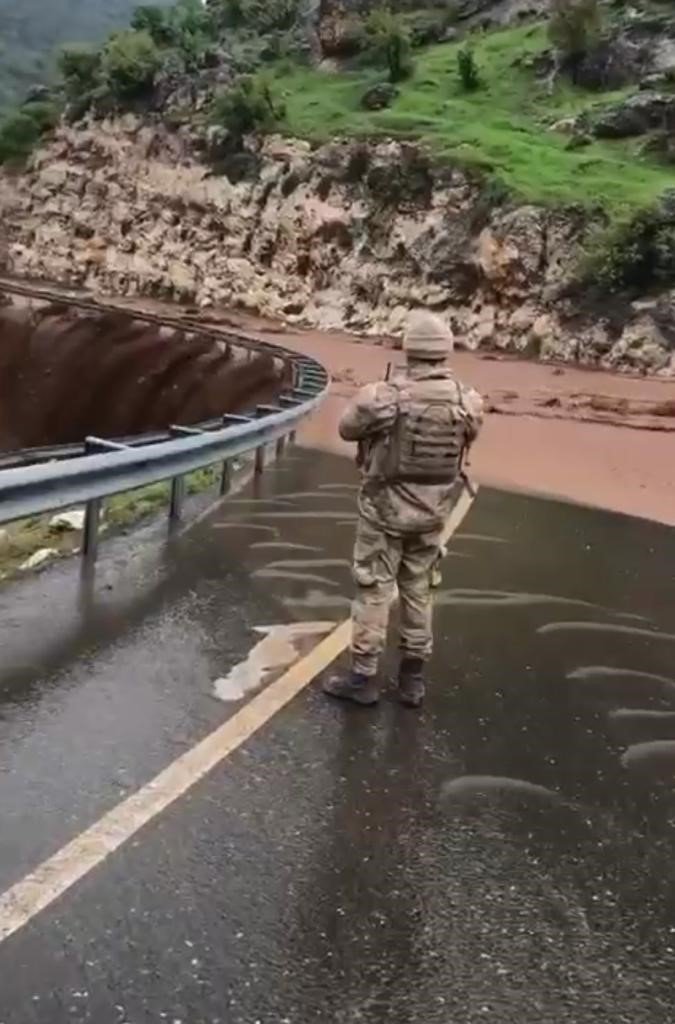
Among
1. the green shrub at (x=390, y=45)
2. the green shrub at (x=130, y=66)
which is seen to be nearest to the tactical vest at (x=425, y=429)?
the green shrub at (x=390, y=45)

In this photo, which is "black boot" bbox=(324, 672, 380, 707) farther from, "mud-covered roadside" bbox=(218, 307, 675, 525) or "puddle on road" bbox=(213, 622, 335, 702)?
"mud-covered roadside" bbox=(218, 307, 675, 525)

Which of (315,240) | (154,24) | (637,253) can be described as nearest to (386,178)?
(315,240)

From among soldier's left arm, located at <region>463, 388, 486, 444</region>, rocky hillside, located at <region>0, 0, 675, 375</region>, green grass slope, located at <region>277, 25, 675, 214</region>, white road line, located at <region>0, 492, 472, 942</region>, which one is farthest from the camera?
green grass slope, located at <region>277, 25, 675, 214</region>

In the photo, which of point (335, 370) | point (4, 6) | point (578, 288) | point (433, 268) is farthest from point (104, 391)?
point (4, 6)

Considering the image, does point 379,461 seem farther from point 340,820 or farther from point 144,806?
point 144,806

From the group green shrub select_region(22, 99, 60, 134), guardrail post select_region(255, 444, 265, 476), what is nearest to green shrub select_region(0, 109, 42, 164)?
green shrub select_region(22, 99, 60, 134)

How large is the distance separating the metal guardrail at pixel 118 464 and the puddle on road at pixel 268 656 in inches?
49.4

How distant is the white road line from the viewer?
3.38 m

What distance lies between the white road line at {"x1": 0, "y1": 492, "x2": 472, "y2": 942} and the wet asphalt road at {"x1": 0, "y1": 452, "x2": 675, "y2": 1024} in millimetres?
48

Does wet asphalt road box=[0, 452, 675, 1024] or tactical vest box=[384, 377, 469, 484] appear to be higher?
tactical vest box=[384, 377, 469, 484]

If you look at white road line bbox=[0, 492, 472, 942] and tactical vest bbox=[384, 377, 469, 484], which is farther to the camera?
tactical vest bbox=[384, 377, 469, 484]

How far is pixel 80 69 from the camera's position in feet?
171

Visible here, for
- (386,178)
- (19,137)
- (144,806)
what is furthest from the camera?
(19,137)

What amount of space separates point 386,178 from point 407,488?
33.0 metres
